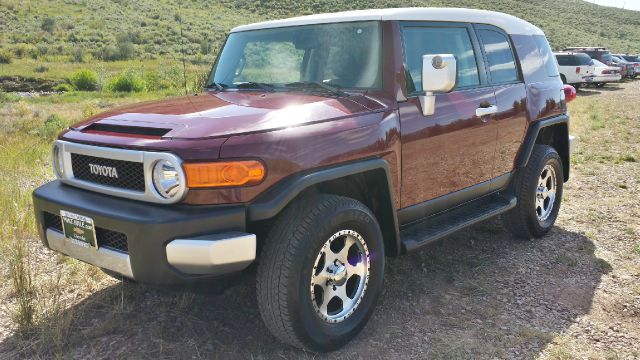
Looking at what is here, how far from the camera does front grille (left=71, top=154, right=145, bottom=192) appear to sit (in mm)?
2770

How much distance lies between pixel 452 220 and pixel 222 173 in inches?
82.2

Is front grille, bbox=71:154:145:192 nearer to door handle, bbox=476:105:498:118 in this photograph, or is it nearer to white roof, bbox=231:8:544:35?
white roof, bbox=231:8:544:35

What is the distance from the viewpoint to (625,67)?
30.6 metres

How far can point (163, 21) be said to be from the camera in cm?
4803

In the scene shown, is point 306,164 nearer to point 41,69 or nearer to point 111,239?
point 111,239

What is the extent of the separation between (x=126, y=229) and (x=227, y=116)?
0.80 metres

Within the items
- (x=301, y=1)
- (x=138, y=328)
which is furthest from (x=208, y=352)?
(x=301, y=1)

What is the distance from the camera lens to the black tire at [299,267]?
9.13 ft

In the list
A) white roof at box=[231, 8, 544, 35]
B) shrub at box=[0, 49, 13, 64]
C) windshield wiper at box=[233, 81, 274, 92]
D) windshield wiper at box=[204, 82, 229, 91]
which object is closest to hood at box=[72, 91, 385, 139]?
windshield wiper at box=[233, 81, 274, 92]

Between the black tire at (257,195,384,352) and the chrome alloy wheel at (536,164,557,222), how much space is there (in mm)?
2739

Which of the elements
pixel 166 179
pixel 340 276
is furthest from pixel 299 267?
pixel 166 179

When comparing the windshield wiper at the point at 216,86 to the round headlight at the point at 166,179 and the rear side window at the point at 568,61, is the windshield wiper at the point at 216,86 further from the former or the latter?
the rear side window at the point at 568,61

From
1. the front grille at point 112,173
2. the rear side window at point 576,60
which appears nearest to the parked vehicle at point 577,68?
the rear side window at point 576,60

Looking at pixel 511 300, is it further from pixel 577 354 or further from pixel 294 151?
pixel 294 151
